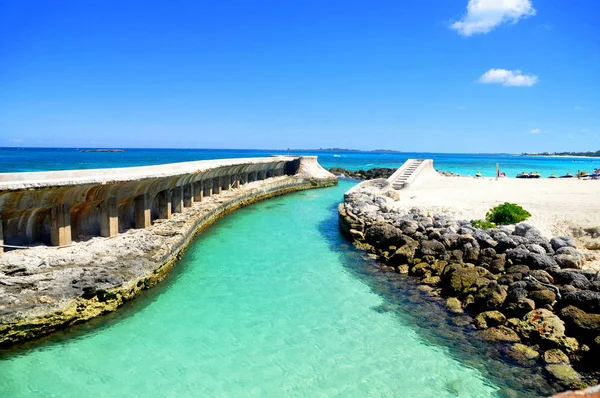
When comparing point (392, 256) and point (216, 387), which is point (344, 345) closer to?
point (216, 387)

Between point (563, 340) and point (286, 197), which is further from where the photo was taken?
point (286, 197)

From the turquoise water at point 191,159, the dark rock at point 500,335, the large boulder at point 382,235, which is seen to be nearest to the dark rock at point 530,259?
the dark rock at point 500,335

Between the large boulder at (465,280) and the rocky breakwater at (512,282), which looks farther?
the large boulder at (465,280)

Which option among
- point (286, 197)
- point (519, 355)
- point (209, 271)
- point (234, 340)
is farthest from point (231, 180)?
point (519, 355)

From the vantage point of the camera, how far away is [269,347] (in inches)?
267

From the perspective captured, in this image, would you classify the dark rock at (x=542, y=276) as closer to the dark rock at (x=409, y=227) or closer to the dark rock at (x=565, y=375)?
the dark rock at (x=565, y=375)

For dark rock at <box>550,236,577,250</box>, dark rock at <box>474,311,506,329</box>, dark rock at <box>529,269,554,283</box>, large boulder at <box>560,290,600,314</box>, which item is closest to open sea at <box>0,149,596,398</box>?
dark rock at <box>474,311,506,329</box>

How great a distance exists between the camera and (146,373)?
5.96m

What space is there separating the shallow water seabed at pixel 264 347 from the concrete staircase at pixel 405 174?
12.7 m

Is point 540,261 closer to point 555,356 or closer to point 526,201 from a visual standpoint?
point 555,356

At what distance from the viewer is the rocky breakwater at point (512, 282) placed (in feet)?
20.7

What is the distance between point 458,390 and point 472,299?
9.33 feet

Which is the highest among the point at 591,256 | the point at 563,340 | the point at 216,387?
the point at 591,256

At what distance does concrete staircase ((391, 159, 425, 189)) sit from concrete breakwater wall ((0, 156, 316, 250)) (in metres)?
11.9
